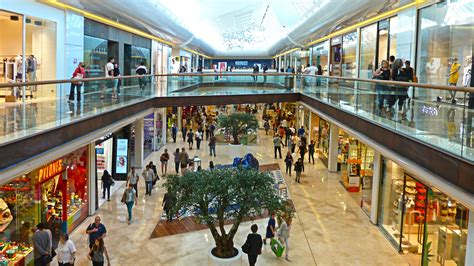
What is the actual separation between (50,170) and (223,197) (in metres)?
4.49

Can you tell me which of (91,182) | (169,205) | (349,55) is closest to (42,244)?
(169,205)

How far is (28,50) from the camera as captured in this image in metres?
17.1

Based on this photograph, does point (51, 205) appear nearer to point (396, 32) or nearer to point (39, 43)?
point (39, 43)

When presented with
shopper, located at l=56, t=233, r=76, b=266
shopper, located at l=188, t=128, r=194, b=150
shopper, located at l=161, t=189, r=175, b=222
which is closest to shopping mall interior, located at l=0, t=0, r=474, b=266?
shopper, located at l=56, t=233, r=76, b=266

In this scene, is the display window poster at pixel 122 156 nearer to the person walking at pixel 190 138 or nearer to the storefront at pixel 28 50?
the storefront at pixel 28 50

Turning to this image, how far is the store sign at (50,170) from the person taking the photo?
11.1m

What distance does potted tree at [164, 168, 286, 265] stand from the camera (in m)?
10.2

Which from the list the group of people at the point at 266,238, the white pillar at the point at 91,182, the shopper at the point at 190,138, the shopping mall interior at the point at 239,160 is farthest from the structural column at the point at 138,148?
the group of people at the point at 266,238

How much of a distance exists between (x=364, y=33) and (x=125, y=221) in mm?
14840

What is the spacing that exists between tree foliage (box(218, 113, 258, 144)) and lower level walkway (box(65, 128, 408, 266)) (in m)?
11.6

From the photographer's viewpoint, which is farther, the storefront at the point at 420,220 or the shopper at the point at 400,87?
the storefront at the point at 420,220

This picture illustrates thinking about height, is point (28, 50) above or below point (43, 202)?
above

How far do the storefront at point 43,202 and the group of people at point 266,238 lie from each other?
4.46 m

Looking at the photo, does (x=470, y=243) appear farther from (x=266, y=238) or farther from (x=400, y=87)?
(x=266, y=238)
